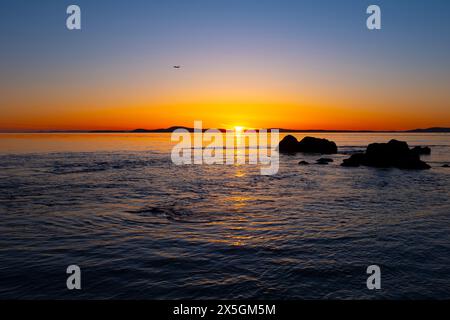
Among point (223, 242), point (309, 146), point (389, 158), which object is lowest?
point (223, 242)

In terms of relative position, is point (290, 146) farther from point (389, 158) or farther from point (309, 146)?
point (389, 158)

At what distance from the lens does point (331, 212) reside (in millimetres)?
18312

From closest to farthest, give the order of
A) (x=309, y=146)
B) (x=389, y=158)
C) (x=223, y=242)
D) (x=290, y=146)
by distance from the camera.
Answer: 1. (x=223, y=242)
2. (x=389, y=158)
3. (x=309, y=146)
4. (x=290, y=146)

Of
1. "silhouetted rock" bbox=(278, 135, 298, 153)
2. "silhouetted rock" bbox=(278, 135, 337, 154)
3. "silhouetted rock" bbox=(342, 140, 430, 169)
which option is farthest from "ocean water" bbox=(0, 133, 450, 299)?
"silhouetted rock" bbox=(278, 135, 298, 153)

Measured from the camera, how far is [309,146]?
79562 mm

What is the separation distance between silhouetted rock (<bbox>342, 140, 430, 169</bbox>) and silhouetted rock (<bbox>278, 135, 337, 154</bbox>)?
94.8 feet

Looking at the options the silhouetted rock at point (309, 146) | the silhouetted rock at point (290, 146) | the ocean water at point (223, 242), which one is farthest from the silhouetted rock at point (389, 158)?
the silhouetted rock at point (290, 146)

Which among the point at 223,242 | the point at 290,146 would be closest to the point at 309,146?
the point at 290,146

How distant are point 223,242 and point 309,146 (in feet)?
228

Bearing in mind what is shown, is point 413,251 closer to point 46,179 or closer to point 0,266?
point 0,266

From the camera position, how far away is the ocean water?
30.5ft

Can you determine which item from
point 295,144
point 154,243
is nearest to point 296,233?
point 154,243

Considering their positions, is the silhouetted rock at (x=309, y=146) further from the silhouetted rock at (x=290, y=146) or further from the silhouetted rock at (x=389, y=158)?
the silhouetted rock at (x=389, y=158)
